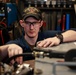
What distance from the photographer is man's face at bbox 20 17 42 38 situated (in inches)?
60.6

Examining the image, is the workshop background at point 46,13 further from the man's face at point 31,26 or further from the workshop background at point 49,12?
the man's face at point 31,26

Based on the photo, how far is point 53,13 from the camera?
12.9 ft

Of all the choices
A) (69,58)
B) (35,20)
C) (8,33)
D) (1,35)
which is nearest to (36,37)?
(35,20)

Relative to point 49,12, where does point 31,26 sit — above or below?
above

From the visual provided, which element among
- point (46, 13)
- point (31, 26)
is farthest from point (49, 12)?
point (31, 26)

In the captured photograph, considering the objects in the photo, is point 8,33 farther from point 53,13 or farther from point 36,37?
point 36,37

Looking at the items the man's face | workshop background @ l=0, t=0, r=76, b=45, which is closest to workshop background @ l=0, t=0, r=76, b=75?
workshop background @ l=0, t=0, r=76, b=45

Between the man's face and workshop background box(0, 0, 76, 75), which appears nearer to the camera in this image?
the man's face

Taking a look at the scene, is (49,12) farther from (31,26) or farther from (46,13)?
(31,26)

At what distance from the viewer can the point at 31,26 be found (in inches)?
60.6

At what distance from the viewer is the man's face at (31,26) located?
1.54 meters

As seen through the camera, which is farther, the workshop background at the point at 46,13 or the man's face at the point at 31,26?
the workshop background at the point at 46,13

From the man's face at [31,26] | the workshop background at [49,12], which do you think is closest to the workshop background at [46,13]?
the workshop background at [49,12]

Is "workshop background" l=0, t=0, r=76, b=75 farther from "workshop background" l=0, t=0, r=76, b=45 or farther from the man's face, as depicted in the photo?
the man's face
